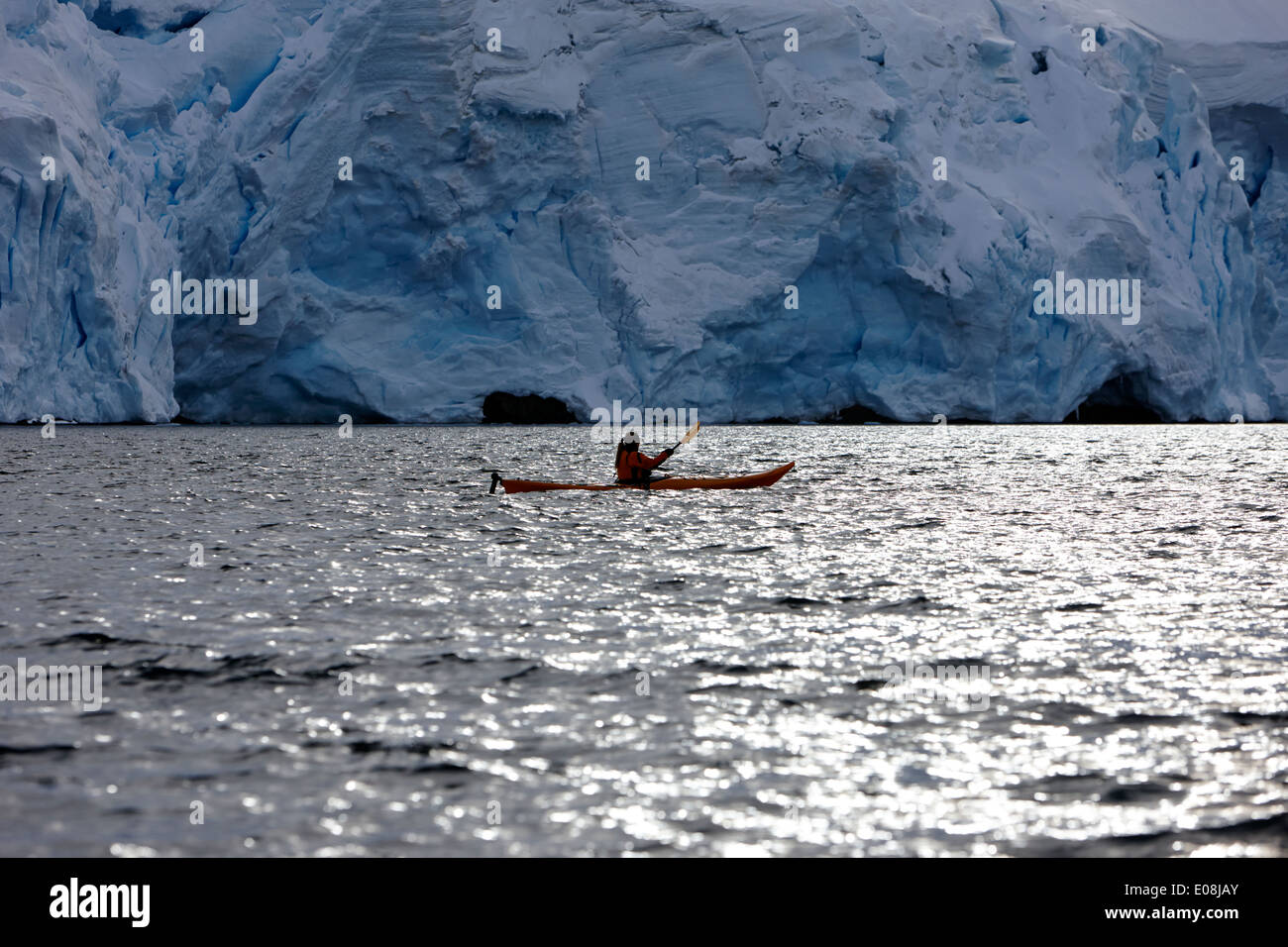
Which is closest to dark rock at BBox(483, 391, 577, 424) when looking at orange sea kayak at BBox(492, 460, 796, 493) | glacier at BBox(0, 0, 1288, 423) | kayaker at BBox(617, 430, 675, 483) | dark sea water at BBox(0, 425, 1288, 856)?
glacier at BBox(0, 0, 1288, 423)

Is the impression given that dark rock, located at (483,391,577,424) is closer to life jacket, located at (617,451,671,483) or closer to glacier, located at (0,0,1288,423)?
glacier, located at (0,0,1288,423)

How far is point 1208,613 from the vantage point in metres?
8.83

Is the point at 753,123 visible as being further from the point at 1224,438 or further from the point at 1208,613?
the point at 1208,613

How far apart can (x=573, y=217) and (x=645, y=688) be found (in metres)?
38.0

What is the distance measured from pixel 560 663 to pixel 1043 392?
1685 inches

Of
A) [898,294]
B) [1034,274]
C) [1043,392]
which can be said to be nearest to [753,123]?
[898,294]

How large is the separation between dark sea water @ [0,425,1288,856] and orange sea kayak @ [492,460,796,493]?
354 centimetres

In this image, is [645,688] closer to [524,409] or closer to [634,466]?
[634,466]

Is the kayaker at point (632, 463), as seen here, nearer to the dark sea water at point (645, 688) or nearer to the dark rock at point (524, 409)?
the dark sea water at point (645, 688)

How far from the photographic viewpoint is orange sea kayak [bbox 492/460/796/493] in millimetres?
19094

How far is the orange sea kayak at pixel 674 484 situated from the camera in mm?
19094

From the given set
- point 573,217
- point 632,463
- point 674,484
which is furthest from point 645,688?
point 573,217

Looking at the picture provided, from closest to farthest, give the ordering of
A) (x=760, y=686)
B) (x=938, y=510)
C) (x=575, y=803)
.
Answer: (x=575, y=803) < (x=760, y=686) < (x=938, y=510)

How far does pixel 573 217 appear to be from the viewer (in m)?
43.2
